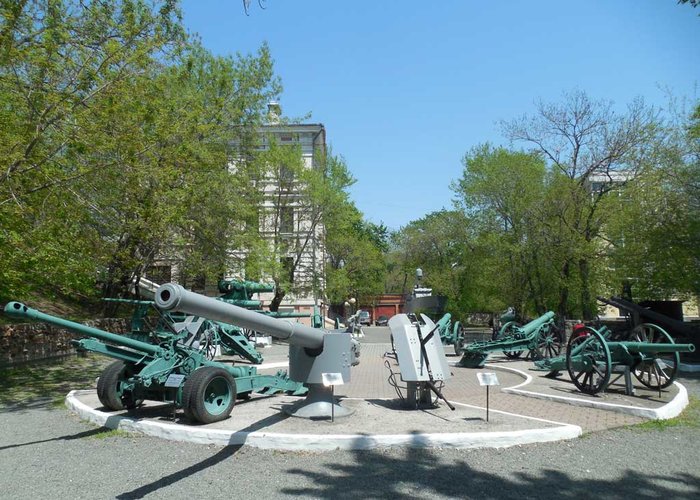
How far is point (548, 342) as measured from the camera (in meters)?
16.5

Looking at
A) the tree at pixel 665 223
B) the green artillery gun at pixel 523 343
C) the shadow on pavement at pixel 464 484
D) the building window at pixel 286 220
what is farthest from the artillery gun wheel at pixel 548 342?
the building window at pixel 286 220

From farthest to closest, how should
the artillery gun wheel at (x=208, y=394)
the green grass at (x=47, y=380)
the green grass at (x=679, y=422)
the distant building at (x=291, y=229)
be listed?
the distant building at (x=291, y=229), the green grass at (x=47, y=380), the green grass at (x=679, y=422), the artillery gun wheel at (x=208, y=394)

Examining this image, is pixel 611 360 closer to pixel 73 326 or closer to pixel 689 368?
pixel 689 368

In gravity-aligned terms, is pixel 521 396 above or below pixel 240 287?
below

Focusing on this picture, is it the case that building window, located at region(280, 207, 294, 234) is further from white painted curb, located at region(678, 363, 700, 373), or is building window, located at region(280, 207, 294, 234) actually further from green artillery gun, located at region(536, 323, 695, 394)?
green artillery gun, located at region(536, 323, 695, 394)

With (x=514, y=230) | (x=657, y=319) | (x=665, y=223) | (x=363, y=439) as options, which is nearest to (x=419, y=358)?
(x=363, y=439)

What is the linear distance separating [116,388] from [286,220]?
21958mm

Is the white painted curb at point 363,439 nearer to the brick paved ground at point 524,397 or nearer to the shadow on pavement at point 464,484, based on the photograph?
the shadow on pavement at point 464,484

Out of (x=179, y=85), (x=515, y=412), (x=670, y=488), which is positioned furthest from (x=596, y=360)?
(x=179, y=85)

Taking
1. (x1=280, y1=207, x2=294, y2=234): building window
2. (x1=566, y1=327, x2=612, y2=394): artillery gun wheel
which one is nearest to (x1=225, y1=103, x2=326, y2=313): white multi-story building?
(x1=280, y1=207, x2=294, y2=234): building window

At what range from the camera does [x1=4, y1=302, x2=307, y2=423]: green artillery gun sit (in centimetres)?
709

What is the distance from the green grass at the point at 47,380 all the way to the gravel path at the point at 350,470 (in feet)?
12.0

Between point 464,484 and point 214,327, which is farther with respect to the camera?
point 214,327

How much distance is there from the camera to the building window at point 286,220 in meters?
29.5
